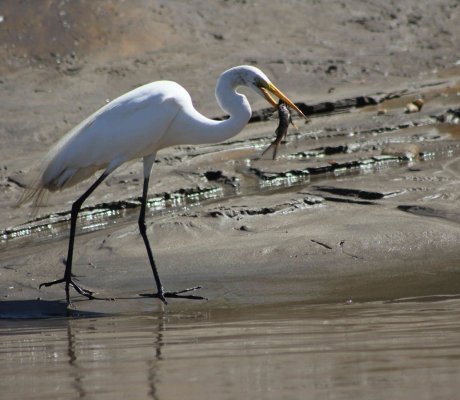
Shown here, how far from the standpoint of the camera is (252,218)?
Result: 8117 millimetres

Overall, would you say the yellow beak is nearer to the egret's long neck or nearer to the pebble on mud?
the egret's long neck

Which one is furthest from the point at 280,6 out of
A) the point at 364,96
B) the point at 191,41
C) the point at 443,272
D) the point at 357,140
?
the point at 443,272

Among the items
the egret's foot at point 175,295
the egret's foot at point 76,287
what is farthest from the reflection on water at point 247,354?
the egret's foot at point 76,287

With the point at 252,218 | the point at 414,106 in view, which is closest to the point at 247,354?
the point at 252,218

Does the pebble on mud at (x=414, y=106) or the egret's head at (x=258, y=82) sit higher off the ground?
the pebble on mud at (x=414, y=106)

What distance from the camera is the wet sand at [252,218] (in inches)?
185

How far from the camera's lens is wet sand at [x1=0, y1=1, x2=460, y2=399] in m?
4.70

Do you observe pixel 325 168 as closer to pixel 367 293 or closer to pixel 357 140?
pixel 357 140

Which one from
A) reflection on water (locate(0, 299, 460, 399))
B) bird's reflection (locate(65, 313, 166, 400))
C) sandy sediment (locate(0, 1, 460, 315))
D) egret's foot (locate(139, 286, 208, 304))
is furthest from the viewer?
sandy sediment (locate(0, 1, 460, 315))

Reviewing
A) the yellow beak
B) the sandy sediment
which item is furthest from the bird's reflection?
the yellow beak

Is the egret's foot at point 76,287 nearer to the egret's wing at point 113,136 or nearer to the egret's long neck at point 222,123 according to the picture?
the egret's wing at point 113,136

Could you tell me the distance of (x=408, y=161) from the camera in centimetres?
959

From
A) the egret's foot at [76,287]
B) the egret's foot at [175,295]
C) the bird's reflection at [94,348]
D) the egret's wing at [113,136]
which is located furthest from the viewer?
the egret's wing at [113,136]

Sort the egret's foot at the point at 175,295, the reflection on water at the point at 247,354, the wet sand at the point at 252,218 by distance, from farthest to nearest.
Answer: the egret's foot at the point at 175,295 → the wet sand at the point at 252,218 → the reflection on water at the point at 247,354
